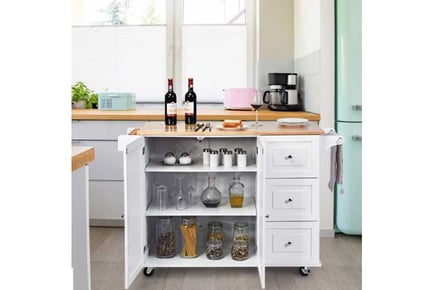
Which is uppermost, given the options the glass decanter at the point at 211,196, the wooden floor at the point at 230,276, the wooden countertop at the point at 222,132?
the wooden countertop at the point at 222,132

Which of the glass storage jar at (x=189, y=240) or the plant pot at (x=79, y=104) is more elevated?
the plant pot at (x=79, y=104)

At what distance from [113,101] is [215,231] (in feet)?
5.46

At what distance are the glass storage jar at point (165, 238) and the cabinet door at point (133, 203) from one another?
0.56 feet

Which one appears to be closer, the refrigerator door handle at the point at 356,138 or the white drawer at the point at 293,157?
the white drawer at the point at 293,157

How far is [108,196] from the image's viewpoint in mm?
3916

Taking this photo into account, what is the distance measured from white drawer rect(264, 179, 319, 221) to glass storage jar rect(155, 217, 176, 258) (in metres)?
0.57

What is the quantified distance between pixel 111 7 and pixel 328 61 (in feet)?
6.81

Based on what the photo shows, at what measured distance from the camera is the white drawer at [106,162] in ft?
12.8

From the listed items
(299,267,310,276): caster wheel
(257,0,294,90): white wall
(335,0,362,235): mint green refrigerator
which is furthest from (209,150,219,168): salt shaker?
(257,0,294,90): white wall

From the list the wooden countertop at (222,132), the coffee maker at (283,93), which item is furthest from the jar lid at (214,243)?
the coffee maker at (283,93)

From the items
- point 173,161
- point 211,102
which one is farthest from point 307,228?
point 211,102

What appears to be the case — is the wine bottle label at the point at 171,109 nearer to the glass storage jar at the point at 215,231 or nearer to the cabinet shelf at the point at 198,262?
the glass storage jar at the point at 215,231

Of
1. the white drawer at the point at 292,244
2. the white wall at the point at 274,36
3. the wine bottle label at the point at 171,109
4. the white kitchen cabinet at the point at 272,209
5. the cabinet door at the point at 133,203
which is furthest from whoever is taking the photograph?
the white wall at the point at 274,36
